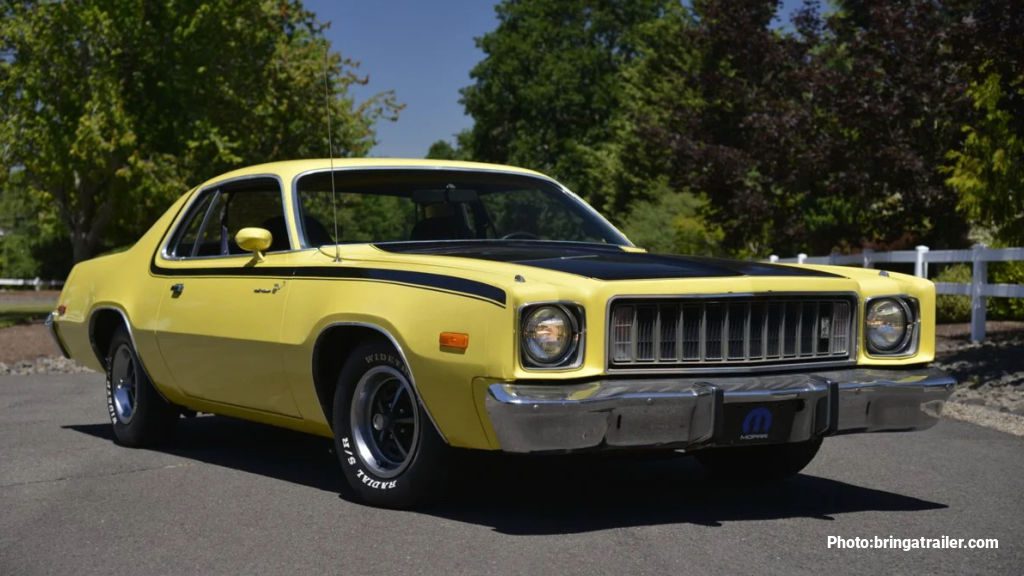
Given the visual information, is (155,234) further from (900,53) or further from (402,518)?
(900,53)

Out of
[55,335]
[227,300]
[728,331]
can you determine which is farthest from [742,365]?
[55,335]

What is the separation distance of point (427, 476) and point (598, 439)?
0.88 m

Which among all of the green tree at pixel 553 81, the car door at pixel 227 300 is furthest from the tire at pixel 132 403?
the green tree at pixel 553 81

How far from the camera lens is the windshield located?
7.26 meters

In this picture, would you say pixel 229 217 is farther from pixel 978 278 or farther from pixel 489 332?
pixel 978 278

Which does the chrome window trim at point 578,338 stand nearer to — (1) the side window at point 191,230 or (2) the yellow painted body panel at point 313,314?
(2) the yellow painted body panel at point 313,314

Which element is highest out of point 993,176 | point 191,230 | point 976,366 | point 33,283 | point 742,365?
point 993,176

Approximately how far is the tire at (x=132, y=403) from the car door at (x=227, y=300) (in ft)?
1.64

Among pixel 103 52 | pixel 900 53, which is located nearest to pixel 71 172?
pixel 103 52

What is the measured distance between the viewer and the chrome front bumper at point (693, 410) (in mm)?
5387

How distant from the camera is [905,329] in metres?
6.45

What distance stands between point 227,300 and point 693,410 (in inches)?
110

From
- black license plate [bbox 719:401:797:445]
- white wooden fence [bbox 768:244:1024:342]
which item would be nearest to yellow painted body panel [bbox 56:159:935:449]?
black license plate [bbox 719:401:797:445]

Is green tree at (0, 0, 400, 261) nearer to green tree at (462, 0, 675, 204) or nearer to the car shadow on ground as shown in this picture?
the car shadow on ground
